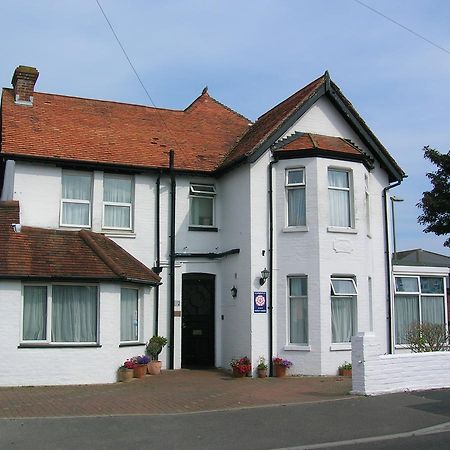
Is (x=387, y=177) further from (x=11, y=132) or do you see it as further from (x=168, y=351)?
(x=11, y=132)

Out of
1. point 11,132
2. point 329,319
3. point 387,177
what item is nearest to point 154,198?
point 11,132

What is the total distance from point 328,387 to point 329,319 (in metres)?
2.64

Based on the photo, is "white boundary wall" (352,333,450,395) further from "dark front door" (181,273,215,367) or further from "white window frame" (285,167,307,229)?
"dark front door" (181,273,215,367)

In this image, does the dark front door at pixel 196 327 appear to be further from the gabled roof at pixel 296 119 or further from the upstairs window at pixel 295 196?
the gabled roof at pixel 296 119

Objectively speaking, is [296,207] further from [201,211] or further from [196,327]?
[196,327]

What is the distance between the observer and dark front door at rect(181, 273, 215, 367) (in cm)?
1923

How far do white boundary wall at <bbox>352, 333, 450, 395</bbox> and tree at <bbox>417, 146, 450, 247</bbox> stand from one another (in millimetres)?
11952

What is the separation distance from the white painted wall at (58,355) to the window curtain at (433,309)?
10.4 meters

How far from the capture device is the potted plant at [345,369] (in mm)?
16886

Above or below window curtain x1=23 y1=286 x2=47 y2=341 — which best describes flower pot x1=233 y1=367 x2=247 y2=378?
below

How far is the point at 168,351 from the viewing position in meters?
18.5

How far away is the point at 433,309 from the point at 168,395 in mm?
Answer: 11213

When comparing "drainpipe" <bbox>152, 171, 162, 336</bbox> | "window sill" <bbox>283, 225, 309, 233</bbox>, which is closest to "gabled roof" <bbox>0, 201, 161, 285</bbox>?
"drainpipe" <bbox>152, 171, 162, 336</bbox>

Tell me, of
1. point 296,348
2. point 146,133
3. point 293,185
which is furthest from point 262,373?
point 146,133
